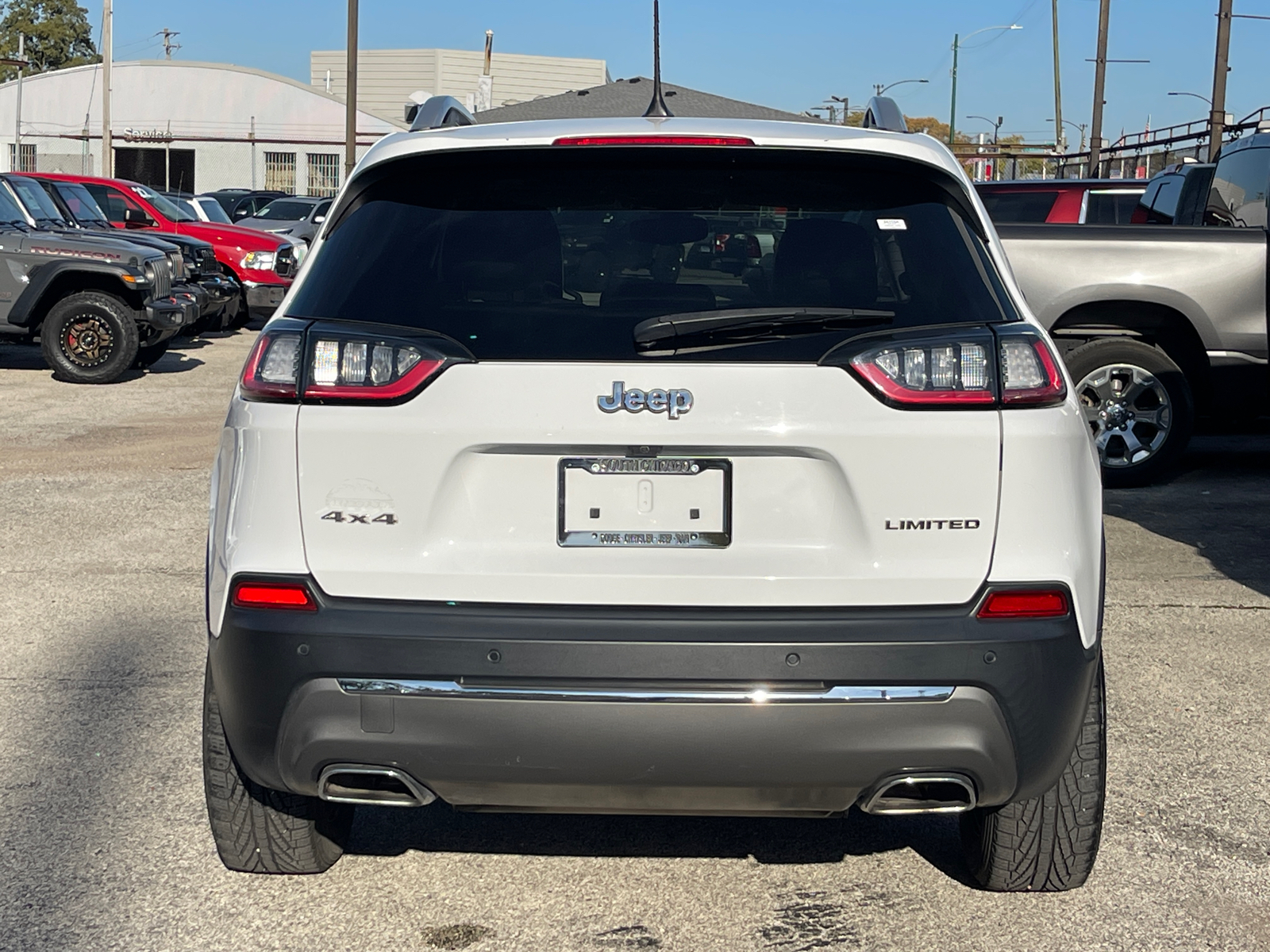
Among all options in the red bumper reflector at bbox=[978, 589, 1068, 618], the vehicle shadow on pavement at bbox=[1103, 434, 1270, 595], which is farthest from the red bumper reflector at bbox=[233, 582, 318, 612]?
the vehicle shadow on pavement at bbox=[1103, 434, 1270, 595]

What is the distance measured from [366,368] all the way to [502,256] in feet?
1.30

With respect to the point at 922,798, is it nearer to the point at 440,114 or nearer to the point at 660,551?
the point at 660,551

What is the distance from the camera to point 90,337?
14.1 m

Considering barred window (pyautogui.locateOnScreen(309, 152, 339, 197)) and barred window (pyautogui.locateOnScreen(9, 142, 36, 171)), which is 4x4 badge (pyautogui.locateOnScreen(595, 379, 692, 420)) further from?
barred window (pyautogui.locateOnScreen(9, 142, 36, 171))

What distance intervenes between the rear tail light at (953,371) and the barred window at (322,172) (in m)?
63.9

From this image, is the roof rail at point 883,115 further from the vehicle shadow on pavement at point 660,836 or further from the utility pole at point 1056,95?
the utility pole at point 1056,95

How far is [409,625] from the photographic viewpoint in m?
2.94

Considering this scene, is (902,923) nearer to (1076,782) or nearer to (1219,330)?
(1076,782)

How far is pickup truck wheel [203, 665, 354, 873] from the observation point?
343cm

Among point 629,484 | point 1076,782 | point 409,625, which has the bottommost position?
point 1076,782

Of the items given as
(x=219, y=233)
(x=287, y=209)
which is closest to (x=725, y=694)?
(x=219, y=233)

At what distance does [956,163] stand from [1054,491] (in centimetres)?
80

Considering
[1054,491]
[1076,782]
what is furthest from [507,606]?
[1076,782]

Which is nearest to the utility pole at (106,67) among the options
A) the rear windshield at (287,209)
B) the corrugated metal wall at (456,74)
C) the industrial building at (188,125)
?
the industrial building at (188,125)
